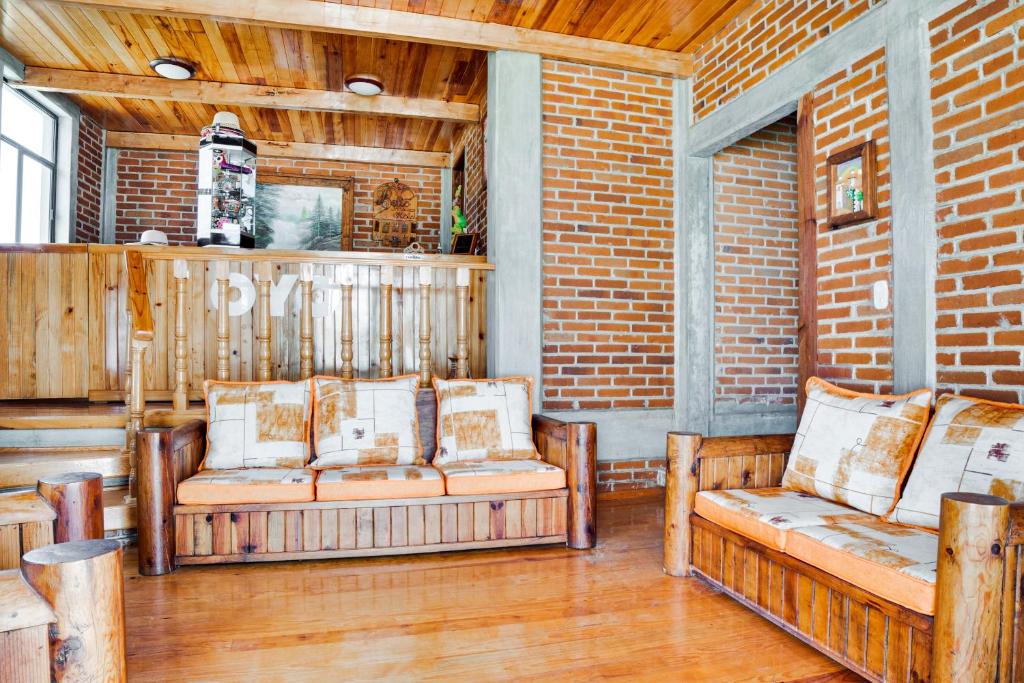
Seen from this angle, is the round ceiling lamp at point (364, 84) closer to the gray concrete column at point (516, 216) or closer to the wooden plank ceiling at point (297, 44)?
the wooden plank ceiling at point (297, 44)

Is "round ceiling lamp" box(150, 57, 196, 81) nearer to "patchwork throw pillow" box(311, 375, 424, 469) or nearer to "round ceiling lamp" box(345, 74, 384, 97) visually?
"round ceiling lamp" box(345, 74, 384, 97)

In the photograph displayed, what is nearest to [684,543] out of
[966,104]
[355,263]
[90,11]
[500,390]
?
[500,390]

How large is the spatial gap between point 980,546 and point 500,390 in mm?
2299

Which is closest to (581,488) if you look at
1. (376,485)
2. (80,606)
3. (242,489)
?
(376,485)

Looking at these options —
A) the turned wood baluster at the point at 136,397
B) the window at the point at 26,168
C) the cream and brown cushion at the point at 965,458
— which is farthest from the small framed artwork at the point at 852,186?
the window at the point at 26,168

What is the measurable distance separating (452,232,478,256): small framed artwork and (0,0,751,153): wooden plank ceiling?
130 cm

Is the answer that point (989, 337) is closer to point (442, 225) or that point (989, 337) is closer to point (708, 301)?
point (708, 301)

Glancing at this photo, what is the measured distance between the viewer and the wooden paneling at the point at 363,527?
2.78 meters

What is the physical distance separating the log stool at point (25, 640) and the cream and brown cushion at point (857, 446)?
2.43 m

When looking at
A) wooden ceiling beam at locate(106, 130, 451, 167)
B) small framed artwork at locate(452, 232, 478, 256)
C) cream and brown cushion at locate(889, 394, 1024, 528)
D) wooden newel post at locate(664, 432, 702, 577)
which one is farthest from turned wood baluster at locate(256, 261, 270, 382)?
wooden ceiling beam at locate(106, 130, 451, 167)

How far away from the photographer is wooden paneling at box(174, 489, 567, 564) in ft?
9.11

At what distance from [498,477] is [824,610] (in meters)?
1.51

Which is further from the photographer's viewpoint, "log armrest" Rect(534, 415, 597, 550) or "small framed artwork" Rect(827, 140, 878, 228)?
"log armrest" Rect(534, 415, 597, 550)

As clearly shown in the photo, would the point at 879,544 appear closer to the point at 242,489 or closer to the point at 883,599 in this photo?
the point at 883,599
